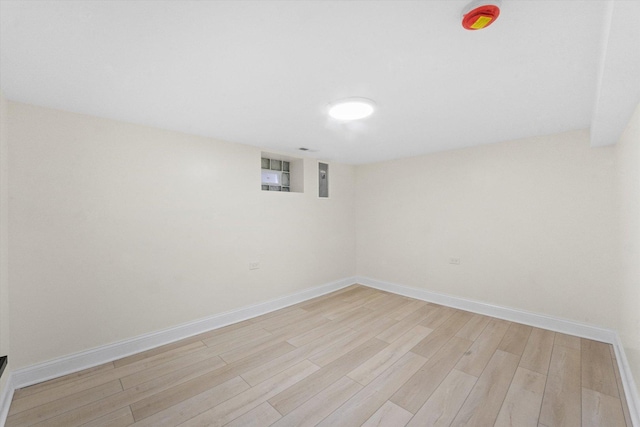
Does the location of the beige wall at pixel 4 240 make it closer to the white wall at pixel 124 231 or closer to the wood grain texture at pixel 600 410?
the white wall at pixel 124 231

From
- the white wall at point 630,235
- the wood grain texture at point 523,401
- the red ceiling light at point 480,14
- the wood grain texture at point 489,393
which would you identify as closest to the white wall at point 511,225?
the white wall at point 630,235

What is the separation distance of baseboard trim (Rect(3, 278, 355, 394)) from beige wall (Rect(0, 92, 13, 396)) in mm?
163

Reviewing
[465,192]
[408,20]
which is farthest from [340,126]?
[465,192]

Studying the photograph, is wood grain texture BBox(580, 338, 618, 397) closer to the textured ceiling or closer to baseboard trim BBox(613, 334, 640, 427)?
baseboard trim BBox(613, 334, 640, 427)

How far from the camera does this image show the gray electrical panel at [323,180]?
418 centimetres

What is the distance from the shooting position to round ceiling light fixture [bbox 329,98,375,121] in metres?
1.94

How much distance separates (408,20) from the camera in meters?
1.13

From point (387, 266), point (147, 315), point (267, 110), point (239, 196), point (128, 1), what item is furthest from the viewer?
point (387, 266)

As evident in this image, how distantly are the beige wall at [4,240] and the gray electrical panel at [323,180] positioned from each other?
330cm

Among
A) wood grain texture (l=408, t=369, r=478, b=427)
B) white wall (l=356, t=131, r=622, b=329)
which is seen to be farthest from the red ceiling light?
white wall (l=356, t=131, r=622, b=329)

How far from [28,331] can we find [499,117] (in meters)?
4.38

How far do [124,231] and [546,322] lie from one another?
4.62 meters

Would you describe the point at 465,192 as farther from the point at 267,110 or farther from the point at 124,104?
the point at 124,104

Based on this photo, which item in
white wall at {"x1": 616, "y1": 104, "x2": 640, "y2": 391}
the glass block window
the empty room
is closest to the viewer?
the empty room
